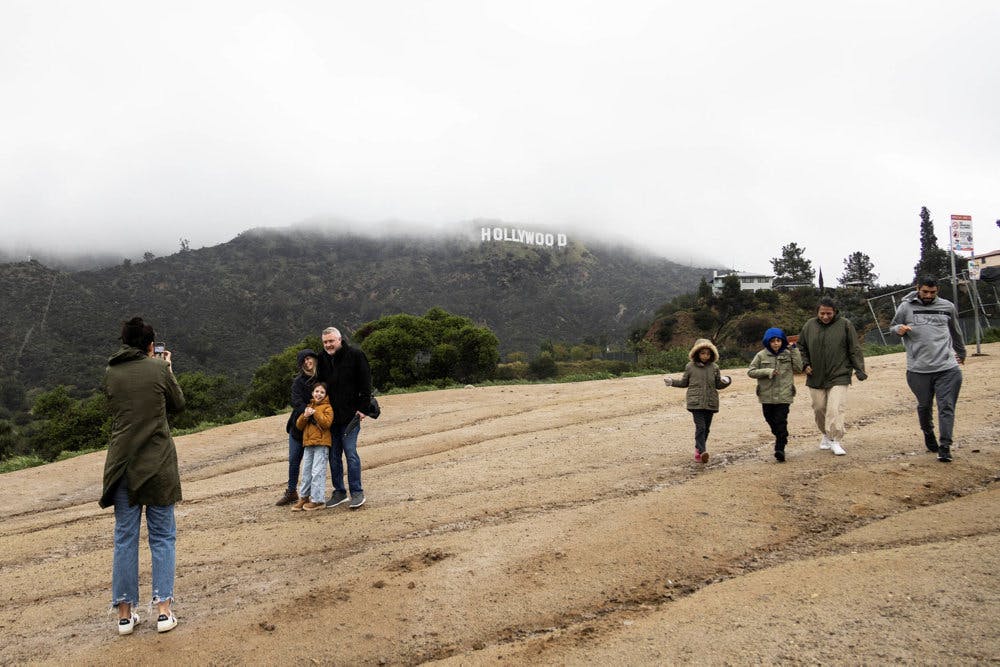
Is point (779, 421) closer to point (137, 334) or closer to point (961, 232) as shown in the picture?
point (137, 334)

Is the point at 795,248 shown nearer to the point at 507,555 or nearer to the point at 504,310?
the point at 504,310

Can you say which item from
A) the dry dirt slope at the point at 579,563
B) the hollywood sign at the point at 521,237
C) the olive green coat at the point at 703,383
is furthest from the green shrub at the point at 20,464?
the hollywood sign at the point at 521,237

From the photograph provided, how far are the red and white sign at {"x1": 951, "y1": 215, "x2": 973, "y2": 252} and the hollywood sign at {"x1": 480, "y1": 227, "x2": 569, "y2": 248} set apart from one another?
A: 13802 cm

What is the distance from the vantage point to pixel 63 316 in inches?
3302

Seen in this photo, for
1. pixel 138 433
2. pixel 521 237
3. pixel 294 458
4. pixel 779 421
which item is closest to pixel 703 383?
pixel 779 421

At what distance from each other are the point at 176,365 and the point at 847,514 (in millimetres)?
79647

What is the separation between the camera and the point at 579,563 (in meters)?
5.07

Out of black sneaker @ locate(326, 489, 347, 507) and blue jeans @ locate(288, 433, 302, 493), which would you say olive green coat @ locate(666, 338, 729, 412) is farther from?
blue jeans @ locate(288, 433, 302, 493)

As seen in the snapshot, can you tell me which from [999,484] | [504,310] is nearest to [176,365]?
[504,310]

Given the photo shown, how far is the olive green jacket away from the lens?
305 inches

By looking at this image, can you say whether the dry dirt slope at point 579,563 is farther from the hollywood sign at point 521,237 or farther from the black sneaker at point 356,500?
the hollywood sign at point 521,237

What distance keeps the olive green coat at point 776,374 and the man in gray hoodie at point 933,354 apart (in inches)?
47.4

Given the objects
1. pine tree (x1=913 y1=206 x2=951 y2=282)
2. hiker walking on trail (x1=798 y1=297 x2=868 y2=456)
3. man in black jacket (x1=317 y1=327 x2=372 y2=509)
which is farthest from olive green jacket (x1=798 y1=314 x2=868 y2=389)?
pine tree (x1=913 y1=206 x2=951 y2=282)

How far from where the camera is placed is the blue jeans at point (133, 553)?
4402 millimetres
